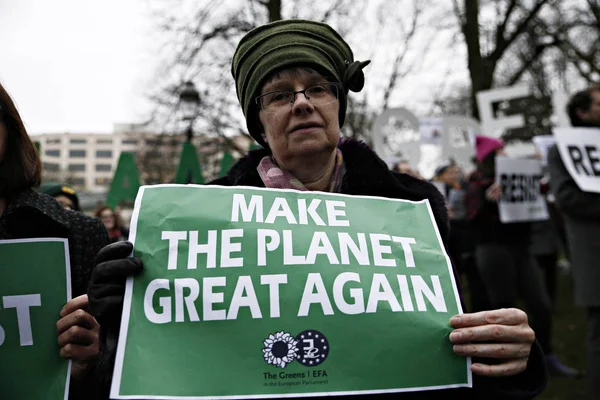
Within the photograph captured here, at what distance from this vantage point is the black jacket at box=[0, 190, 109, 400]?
1.50 metres

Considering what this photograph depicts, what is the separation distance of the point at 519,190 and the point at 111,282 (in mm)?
4208

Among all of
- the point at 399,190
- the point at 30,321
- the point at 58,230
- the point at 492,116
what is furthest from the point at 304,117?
the point at 492,116

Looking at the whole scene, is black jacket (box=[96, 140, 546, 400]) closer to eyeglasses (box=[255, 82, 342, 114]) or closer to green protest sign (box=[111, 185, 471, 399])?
green protest sign (box=[111, 185, 471, 399])

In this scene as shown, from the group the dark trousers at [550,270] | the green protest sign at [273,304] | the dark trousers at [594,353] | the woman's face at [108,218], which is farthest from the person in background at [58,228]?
the dark trousers at [550,270]

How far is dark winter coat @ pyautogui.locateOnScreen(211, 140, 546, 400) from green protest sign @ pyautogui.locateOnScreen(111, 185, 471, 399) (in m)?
0.10

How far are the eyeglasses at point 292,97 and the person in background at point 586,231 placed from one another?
2.20m

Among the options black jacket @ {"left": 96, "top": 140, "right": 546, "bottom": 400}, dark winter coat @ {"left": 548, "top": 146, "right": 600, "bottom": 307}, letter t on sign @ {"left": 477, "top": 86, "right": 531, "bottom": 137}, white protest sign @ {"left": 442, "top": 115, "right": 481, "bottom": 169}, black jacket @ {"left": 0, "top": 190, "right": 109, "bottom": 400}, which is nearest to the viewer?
black jacket @ {"left": 96, "top": 140, "right": 546, "bottom": 400}

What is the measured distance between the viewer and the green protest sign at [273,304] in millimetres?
1136

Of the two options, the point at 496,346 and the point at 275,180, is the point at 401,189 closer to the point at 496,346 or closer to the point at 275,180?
the point at 275,180

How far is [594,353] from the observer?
9.46ft

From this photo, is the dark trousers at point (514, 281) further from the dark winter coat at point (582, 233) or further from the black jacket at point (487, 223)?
the dark winter coat at point (582, 233)

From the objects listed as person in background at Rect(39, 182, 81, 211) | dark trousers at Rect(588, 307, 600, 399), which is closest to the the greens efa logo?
dark trousers at Rect(588, 307, 600, 399)

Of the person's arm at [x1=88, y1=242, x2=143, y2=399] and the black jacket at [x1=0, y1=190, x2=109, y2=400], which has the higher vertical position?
the black jacket at [x1=0, y1=190, x2=109, y2=400]

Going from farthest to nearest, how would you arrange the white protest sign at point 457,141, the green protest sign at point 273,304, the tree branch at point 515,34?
the tree branch at point 515,34, the white protest sign at point 457,141, the green protest sign at point 273,304
